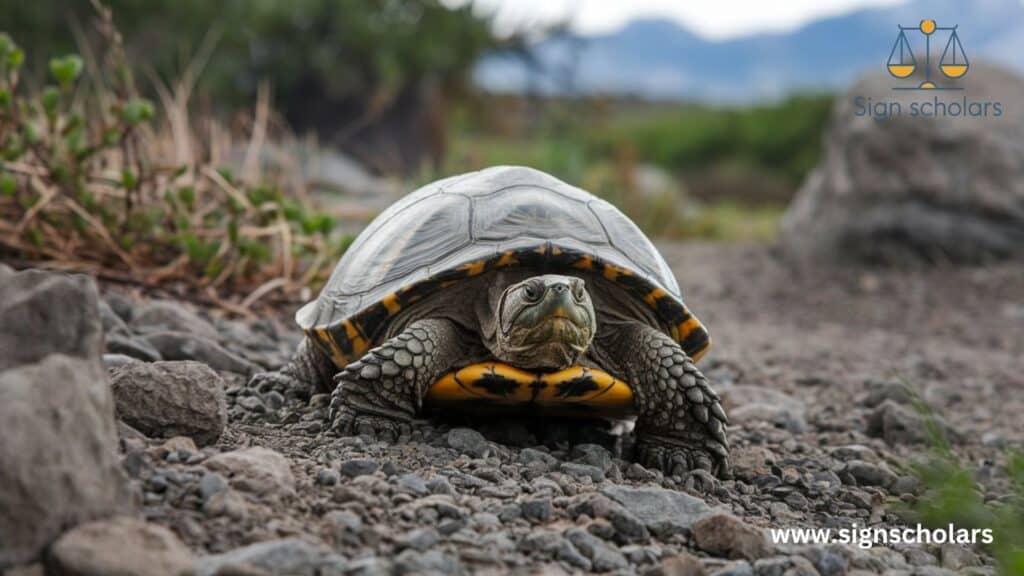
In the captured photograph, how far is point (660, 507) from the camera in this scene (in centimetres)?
193

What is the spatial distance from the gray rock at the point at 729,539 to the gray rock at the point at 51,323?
1.06 metres

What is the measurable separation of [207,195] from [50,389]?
3.27m

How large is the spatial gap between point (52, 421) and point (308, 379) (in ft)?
4.69

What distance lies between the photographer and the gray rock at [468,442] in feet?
7.45

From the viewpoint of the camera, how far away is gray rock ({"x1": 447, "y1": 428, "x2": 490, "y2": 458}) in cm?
227

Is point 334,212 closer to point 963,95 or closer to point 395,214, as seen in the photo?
point 395,214

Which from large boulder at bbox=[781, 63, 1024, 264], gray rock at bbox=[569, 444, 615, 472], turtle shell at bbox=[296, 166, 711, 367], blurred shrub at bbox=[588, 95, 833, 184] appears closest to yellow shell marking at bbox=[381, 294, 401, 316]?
turtle shell at bbox=[296, 166, 711, 367]

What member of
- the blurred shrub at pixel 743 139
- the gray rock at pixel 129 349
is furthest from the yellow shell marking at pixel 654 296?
the blurred shrub at pixel 743 139

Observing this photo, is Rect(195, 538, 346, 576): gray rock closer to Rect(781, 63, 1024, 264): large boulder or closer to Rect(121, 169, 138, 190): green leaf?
Rect(121, 169, 138, 190): green leaf

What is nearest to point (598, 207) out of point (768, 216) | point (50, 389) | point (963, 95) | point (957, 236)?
point (50, 389)

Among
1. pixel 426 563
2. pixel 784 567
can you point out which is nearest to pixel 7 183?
pixel 426 563

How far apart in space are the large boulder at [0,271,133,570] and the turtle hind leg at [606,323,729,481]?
130 centimetres

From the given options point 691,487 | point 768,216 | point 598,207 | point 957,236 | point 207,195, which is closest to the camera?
point 691,487

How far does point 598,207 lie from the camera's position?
274 centimetres
